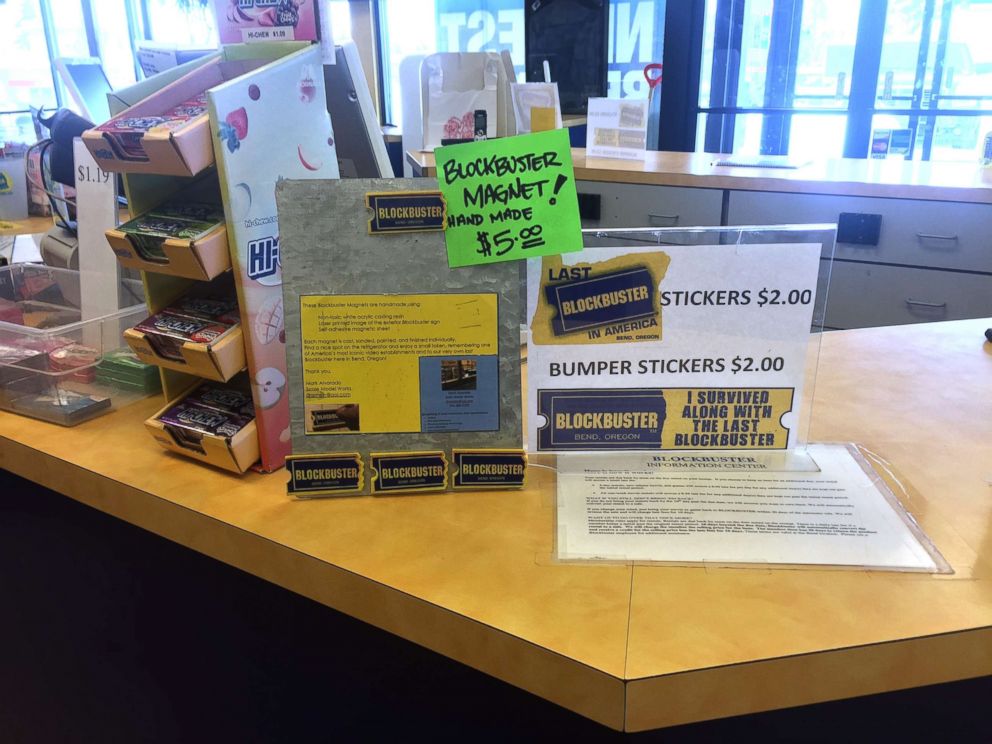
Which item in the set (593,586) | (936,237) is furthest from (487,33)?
(593,586)

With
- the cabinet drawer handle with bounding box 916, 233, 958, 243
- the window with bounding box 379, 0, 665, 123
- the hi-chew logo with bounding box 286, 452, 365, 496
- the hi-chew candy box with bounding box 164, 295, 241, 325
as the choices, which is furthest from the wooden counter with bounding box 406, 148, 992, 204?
the window with bounding box 379, 0, 665, 123

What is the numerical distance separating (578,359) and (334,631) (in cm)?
39

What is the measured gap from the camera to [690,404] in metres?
0.82

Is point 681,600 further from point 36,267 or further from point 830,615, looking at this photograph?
point 36,267

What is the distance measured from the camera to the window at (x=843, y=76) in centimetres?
446

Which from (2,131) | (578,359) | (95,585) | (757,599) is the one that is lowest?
(95,585)

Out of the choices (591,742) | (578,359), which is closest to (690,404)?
(578,359)

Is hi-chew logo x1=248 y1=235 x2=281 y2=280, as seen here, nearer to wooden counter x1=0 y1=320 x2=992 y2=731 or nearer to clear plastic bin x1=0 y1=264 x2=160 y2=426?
wooden counter x1=0 y1=320 x2=992 y2=731

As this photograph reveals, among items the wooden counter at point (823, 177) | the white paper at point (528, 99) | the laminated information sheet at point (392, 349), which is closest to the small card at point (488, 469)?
the laminated information sheet at point (392, 349)

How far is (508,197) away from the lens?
0.74 meters

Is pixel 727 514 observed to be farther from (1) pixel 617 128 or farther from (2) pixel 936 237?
(1) pixel 617 128

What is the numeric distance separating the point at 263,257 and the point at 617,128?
2.65 m

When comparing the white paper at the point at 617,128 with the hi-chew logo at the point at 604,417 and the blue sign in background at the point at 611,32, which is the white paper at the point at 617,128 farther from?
the hi-chew logo at the point at 604,417

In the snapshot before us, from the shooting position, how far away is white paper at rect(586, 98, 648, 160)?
3105mm
